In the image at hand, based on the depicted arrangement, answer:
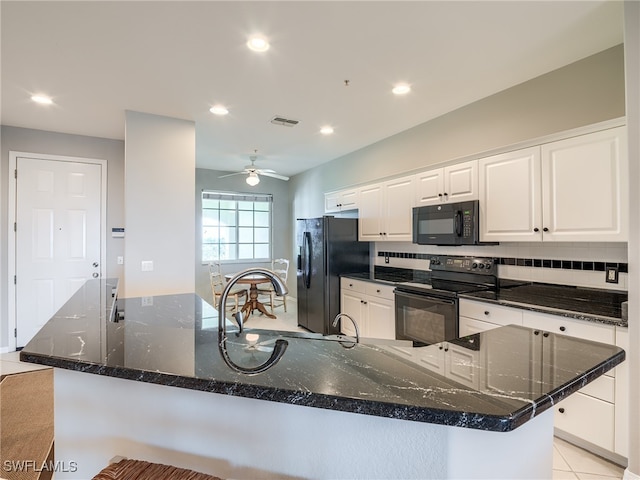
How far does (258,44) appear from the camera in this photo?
2066 mm

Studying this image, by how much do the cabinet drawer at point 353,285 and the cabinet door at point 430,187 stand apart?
3.74ft

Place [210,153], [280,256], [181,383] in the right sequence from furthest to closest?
[280,256] < [210,153] < [181,383]

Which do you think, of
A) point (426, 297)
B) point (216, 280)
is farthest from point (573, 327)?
point (216, 280)

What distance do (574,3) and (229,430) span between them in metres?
2.60

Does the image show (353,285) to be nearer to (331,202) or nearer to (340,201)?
(340,201)

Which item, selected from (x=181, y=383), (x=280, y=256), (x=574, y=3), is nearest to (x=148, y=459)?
(x=181, y=383)

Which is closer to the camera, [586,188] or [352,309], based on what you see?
[586,188]

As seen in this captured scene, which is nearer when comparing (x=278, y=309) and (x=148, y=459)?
(x=148, y=459)

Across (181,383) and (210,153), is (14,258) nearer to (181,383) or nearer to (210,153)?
(210,153)

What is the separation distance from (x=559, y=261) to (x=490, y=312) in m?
0.77

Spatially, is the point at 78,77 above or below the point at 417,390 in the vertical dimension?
above

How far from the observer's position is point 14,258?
3.68 m

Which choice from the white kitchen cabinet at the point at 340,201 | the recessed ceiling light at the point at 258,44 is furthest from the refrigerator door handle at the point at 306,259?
the recessed ceiling light at the point at 258,44

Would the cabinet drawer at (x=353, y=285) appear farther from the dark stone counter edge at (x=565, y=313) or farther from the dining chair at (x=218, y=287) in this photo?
the dining chair at (x=218, y=287)
